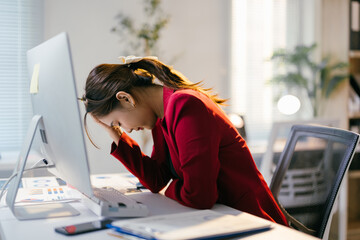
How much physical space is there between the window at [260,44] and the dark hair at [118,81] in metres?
2.18

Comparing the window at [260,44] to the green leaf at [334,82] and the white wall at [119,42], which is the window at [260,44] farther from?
the green leaf at [334,82]

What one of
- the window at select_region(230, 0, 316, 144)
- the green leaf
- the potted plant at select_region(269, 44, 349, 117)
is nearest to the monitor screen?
the window at select_region(230, 0, 316, 144)

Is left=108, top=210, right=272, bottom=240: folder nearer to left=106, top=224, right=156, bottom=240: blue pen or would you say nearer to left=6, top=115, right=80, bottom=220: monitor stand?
left=106, top=224, right=156, bottom=240: blue pen

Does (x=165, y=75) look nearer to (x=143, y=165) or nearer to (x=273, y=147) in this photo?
(x=143, y=165)

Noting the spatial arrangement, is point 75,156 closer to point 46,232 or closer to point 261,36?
point 46,232

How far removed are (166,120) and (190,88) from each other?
0.16 m

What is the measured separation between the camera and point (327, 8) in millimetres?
3791

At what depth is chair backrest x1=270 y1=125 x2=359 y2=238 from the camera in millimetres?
1485

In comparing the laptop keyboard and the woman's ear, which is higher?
the woman's ear

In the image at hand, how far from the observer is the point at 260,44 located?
3.78m

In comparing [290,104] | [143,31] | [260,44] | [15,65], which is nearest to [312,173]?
[290,104]

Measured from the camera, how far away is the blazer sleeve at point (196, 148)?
122 centimetres

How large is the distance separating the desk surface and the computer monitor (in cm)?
4

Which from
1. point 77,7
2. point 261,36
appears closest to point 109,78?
point 77,7
